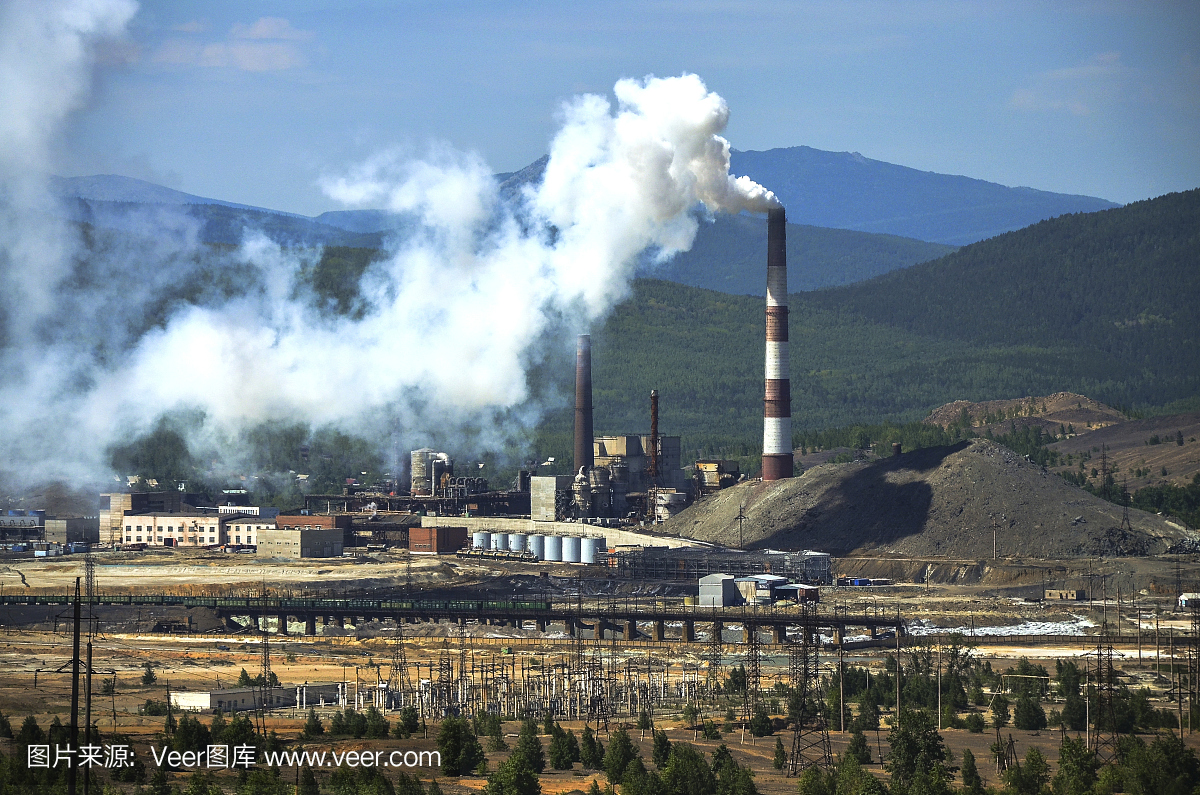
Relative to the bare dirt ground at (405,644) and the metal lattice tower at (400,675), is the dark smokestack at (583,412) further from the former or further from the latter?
the metal lattice tower at (400,675)

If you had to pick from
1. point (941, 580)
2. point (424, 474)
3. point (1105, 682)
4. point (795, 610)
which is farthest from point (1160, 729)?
point (424, 474)

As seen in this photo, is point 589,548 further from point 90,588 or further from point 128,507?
point 128,507

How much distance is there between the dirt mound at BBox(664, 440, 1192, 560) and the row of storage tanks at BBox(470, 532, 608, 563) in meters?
7.89

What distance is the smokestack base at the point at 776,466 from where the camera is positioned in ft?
437

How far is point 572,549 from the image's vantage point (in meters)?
132

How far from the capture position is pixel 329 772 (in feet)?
182

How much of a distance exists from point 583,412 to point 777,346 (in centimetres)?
2718

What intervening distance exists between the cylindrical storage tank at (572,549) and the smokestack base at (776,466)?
1553 cm

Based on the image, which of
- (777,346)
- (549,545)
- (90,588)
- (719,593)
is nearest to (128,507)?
(549,545)

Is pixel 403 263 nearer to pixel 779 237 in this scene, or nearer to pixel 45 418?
pixel 45 418

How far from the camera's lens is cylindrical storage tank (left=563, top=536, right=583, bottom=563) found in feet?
431

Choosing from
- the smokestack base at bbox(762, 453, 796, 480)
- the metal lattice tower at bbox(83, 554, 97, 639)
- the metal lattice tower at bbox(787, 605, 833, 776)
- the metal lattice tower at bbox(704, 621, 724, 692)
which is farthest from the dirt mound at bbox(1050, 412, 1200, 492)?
the metal lattice tower at bbox(83, 554, 97, 639)

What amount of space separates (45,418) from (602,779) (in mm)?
113803

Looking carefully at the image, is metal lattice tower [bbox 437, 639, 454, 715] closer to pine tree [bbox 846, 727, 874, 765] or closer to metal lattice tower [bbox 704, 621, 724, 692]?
metal lattice tower [bbox 704, 621, 724, 692]
